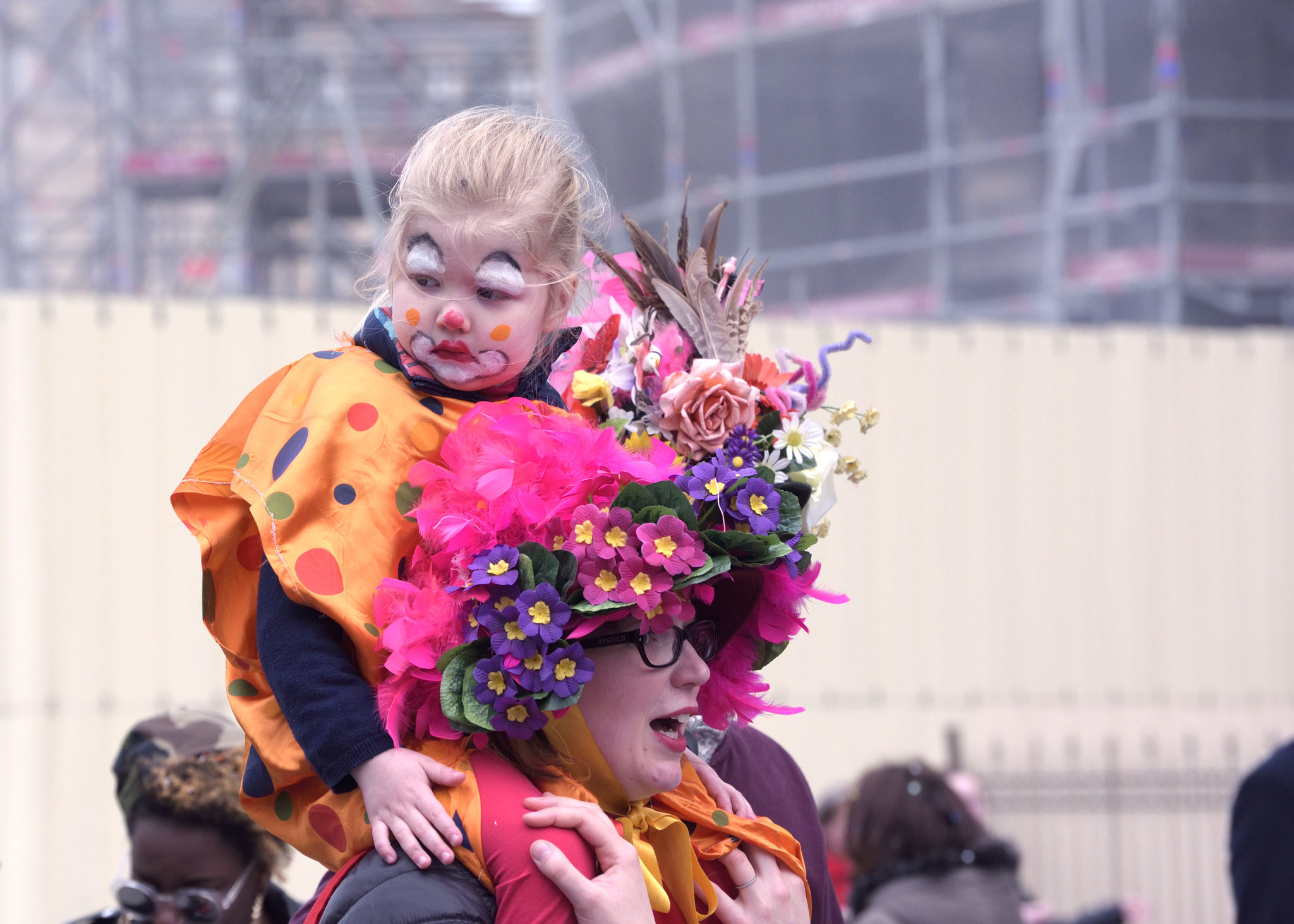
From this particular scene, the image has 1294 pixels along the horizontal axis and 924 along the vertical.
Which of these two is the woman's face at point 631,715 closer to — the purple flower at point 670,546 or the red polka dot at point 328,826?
the purple flower at point 670,546

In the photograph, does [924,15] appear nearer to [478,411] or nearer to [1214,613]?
[1214,613]

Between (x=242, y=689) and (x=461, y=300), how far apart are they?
562 millimetres

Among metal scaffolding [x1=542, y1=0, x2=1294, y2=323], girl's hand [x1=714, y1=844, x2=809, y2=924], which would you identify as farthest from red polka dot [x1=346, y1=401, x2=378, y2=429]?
metal scaffolding [x1=542, y1=0, x2=1294, y2=323]

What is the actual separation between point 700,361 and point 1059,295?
28.8 ft

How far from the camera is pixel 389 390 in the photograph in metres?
1.88

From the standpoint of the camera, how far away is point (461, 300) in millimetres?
1865

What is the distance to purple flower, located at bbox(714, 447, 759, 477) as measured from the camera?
1.86 metres

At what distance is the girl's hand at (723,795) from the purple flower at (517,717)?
354 millimetres

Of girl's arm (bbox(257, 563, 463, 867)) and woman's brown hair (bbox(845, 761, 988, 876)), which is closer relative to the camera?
girl's arm (bbox(257, 563, 463, 867))

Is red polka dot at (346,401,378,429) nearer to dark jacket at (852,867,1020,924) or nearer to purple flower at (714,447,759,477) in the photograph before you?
purple flower at (714,447,759,477)

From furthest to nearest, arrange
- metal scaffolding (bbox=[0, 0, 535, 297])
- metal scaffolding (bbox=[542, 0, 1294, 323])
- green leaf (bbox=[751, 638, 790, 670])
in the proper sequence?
metal scaffolding (bbox=[0, 0, 535, 297]) → metal scaffolding (bbox=[542, 0, 1294, 323]) → green leaf (bbox=[751, 638, 790, 670])

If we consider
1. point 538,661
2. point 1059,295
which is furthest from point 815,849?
point 1059,295

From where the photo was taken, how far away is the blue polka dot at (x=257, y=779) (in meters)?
1.81

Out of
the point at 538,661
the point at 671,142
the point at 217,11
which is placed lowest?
the point at 538,661
